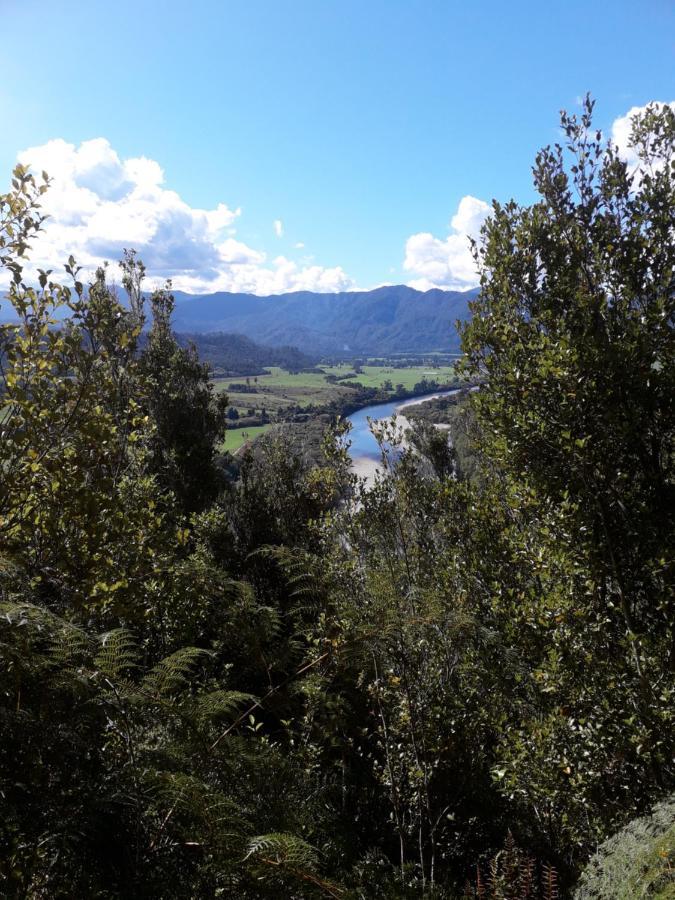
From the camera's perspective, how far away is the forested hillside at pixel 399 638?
296 centimetres

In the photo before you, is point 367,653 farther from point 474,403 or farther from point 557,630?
point 474,403

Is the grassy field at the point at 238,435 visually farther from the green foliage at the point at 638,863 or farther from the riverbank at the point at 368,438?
the green foliage at the point at 638,863

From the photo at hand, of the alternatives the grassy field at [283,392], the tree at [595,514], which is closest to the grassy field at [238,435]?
the grassy field at [283,392]

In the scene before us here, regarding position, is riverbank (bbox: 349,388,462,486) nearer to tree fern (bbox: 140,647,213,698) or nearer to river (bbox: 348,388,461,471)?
river (bbox: 348,388,461,471)

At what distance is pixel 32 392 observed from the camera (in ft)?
12.6

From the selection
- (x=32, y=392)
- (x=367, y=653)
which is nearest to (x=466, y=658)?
(x=367, y=653)

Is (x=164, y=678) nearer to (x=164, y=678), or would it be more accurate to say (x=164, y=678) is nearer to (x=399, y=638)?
(x=164, y=678)

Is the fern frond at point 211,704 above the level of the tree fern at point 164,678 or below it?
below

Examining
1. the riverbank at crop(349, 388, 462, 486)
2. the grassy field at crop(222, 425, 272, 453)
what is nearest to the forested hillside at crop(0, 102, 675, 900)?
the riverbank at crop(349, 388, 462, 486)

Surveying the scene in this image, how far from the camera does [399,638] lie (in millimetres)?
5219

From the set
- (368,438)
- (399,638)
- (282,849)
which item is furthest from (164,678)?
(368,438)

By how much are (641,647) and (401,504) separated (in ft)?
13.3

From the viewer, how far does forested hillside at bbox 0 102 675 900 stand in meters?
2.96

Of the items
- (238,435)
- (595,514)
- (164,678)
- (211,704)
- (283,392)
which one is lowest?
(238,435)
